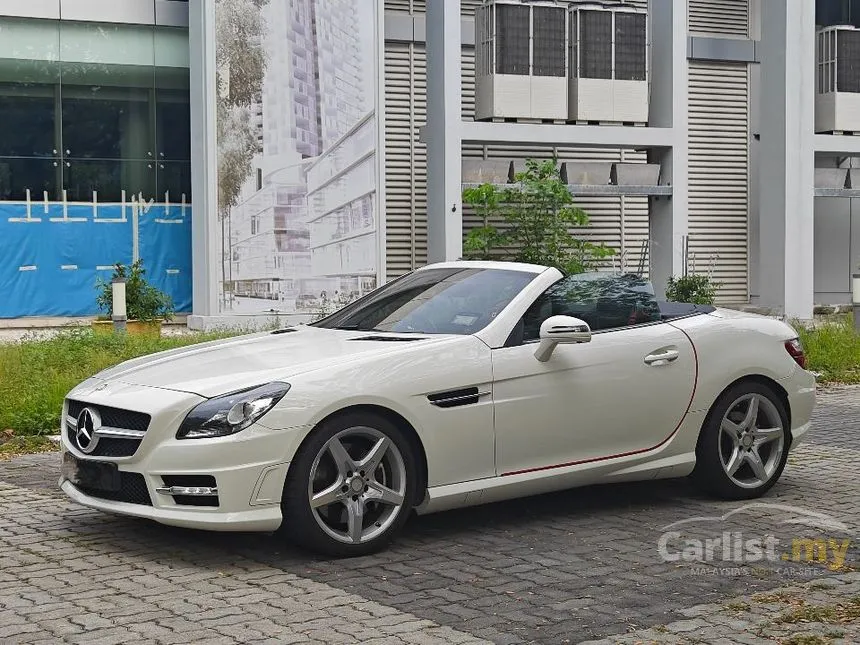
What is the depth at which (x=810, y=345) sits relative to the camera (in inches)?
651

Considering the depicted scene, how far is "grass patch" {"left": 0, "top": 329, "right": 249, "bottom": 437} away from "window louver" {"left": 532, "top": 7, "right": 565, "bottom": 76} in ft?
32.9

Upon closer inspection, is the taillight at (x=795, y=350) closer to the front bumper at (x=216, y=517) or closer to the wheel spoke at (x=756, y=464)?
the wheel spoke at (x=756, y=464)

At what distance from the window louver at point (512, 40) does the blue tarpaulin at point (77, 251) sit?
Result: 23.4ft

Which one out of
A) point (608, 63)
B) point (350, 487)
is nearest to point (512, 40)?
point (608, 63)

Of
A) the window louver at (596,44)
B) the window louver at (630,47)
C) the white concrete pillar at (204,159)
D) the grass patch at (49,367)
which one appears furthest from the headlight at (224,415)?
the window louver at (630,47)

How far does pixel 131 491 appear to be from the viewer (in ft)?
20.5

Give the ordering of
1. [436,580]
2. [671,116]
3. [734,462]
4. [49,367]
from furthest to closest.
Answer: [671,116] → [49,367] → [734,462] → [436,580]

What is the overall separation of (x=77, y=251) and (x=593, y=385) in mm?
19926

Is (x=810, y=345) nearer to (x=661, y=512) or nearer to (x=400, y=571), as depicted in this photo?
(x=661, y=512)

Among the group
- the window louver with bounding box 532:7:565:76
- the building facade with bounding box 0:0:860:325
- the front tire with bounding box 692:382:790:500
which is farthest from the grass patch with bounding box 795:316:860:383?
the window louver with bounding box 532:7:565:76

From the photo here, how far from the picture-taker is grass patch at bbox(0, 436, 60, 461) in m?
10.0

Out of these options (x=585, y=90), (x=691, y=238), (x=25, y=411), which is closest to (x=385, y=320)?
(x=25, y=411)

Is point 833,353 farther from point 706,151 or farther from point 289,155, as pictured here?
point 706,151

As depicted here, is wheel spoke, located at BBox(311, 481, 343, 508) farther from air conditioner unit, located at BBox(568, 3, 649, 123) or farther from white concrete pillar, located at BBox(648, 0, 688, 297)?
white concrete pillar, located at BBox(648, 0, 688, 297)
